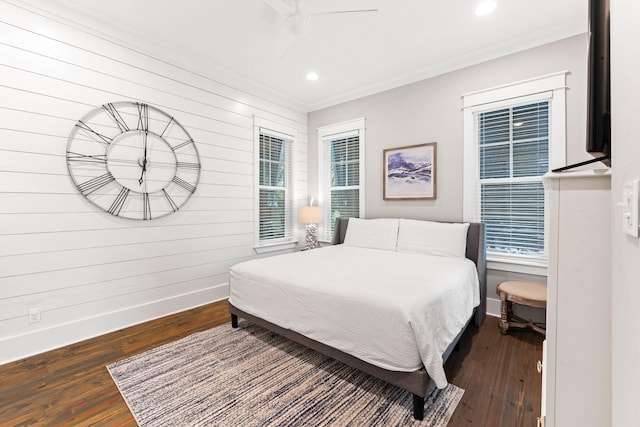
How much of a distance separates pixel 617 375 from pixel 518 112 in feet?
10.0

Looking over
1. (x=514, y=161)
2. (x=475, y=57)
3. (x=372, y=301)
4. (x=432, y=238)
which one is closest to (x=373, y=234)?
(x=432, y=238)

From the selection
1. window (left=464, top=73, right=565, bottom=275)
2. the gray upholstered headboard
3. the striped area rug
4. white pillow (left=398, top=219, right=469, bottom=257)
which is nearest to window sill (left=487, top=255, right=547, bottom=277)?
window (left=464, top=73, right=565, bottom=275)

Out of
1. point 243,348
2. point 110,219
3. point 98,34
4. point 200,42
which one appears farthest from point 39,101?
point 243,348

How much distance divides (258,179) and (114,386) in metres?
2.74

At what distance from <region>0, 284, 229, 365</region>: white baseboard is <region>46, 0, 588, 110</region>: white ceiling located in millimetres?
2739

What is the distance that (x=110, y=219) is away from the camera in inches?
107

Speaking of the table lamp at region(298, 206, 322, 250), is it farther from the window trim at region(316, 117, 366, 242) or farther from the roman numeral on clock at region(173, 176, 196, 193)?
the roman numeral on clock at region(173, 176, 196, 193)

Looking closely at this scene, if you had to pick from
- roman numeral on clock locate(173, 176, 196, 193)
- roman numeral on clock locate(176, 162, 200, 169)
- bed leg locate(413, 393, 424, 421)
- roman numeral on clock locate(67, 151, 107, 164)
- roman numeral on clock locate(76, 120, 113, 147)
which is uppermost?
roman numeral on clock locate(76, 120, 113, 147)

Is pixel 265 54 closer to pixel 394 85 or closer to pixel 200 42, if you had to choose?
pixel 200 42

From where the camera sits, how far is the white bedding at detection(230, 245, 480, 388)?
163 cm

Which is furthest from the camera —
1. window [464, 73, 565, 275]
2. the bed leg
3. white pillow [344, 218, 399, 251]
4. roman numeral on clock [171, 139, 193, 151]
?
white pillow [344, 218, 399, 251]

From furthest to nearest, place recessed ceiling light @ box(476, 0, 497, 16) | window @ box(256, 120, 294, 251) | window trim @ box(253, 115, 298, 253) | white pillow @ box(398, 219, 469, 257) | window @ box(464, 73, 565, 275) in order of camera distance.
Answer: window @ box(256, 120, 294, 251) → window trim @ box(253, 115, 298, 253) → white pillow @ box(398, 219, 469, 257) → window @ box(464, 73, 565, 275) → recessed ceiling light @ box(476, 0, 497, 16)

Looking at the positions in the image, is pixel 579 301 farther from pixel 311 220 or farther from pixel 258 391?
pixel 311 220

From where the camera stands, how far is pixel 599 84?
0.95 meters
